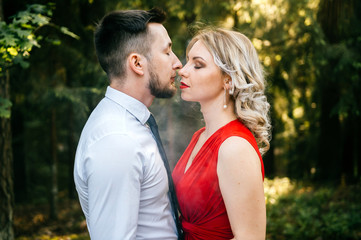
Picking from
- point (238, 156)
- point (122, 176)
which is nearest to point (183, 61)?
point (238, 156)

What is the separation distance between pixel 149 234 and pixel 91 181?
51 cm

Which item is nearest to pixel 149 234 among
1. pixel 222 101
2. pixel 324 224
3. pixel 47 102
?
pixel 222 101

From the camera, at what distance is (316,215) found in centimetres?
649

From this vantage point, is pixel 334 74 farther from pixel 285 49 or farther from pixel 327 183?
pixel 327 183

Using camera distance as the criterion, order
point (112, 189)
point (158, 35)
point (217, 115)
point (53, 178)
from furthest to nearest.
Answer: point (53, 178) → point (217, 115) → point (158, 35) → point (112, 189)

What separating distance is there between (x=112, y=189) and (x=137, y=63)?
90cm

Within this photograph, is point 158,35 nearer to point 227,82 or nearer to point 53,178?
point 227,82

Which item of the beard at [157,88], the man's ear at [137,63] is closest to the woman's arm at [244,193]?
the beard at [157,88]

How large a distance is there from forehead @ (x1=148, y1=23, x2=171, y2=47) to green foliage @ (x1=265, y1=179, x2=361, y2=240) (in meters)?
4.59

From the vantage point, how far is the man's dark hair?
214 cm

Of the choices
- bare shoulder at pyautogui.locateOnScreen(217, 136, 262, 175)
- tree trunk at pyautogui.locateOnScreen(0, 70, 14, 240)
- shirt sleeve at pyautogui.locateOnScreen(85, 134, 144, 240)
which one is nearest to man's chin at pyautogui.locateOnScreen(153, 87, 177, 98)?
bare shoulder at pyautogui.locateOnScreen(217, 136, 262, 175)

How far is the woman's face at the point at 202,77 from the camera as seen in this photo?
90.8 inches

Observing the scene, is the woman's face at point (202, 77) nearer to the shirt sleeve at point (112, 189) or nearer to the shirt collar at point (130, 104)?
the shirt collar at point (130, 104)

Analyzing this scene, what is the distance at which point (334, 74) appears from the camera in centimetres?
618
